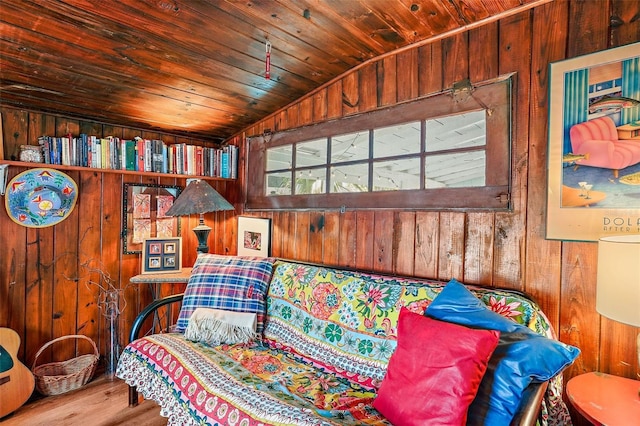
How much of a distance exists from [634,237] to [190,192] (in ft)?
8.37

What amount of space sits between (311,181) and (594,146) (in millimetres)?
1656

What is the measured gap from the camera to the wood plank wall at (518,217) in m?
1.42

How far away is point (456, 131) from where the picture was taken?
1.81 meters

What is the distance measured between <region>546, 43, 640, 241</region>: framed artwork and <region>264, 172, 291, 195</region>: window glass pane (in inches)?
68.8

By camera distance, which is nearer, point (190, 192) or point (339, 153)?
point (339, 153)

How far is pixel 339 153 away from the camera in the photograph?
2354mm

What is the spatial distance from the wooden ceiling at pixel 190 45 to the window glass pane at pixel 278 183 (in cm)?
61

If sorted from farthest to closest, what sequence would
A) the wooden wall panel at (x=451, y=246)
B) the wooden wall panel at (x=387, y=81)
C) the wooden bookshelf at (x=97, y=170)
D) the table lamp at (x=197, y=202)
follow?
the table lamp at (x=197, y=202)
the wooden bookshelf at (x=97, y=170)
the wooden wall panel at (x=387, y=81)
the wooden wall panel at (x=451, y=246)

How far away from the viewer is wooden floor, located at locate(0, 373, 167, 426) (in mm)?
1923

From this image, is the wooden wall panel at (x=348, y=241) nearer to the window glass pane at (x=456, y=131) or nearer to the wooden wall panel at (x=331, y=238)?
the wooden wall panel at (x=331, y=238)

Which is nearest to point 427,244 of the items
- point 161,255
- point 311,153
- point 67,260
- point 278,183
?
point 311,153

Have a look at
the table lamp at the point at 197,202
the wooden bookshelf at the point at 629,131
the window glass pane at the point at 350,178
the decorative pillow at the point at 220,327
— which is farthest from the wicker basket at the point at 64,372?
the wooden bookshelf at the point at 629,131

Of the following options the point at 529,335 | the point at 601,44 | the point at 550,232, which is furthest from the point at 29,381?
the point at 601,44

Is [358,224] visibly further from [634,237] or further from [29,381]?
[29,381]
